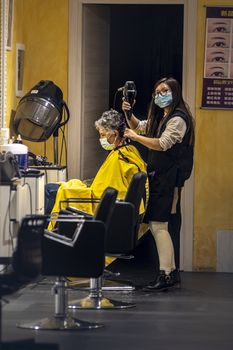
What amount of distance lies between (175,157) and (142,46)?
2.21m

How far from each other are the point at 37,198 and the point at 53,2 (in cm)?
187

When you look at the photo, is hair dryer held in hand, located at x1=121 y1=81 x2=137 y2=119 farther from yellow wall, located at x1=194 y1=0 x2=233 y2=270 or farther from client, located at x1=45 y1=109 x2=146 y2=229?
yellow wall, located at x1=194 y1=0 x2=233 y2=270

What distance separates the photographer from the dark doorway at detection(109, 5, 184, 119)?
26.9ft

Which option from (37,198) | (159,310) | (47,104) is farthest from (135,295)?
(47,104)

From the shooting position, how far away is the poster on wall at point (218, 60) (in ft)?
23.4

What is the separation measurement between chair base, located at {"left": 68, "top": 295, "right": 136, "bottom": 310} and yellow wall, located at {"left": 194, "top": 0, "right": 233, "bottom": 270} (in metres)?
1.47

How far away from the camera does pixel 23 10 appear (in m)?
7.20

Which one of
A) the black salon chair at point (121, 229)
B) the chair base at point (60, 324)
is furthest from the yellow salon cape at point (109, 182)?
the chair base at point (60, 324)

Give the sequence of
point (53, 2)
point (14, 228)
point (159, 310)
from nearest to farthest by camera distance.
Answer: point (14, 228), point (159, 310), point (53, 2)

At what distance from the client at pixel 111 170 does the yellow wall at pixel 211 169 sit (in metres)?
1.02

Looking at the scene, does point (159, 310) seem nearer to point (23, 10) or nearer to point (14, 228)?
point (14, 228)

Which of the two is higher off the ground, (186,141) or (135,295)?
(186,141)

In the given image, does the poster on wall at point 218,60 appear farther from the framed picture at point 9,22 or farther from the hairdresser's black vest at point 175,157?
the framed picture at point 9,22

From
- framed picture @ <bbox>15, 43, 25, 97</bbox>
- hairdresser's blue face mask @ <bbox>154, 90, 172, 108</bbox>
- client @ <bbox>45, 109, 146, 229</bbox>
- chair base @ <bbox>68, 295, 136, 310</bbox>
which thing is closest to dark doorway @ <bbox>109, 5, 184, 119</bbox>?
framed picture @ <bbox>15, 43, 25, 97</bbox>
